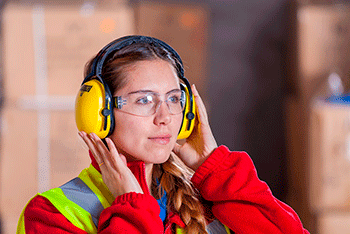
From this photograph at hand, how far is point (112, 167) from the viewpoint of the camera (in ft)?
3.28

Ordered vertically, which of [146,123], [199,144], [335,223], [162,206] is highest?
[146,123]

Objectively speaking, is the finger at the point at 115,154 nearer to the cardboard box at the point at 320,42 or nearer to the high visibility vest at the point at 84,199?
the high visibility vest at the point at 84,199

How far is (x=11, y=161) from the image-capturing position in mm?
2330

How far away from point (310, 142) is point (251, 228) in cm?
151

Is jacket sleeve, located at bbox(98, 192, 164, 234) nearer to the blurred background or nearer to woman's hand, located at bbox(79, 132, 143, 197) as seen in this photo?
woman's hand, located at bbox(79, 132, 143, 197)

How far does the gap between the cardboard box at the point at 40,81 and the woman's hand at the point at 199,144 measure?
1.23 metres

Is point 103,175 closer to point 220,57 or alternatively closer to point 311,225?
point 311,225

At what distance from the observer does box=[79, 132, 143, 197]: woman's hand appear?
0.97 metres

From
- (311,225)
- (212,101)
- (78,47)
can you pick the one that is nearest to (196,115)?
(78,47)

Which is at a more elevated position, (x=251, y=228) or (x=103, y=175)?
(x=103, y=175)

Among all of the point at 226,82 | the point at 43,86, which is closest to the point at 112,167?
the point at 43,86

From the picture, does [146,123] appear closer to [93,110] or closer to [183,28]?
[93,110]

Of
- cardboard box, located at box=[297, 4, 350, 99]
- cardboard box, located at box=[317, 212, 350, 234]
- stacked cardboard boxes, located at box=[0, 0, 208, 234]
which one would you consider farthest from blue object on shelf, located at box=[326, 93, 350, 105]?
stacked cardboard boxes, located at box=[0, 0, 208, 234]

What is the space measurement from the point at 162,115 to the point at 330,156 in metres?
1.68
